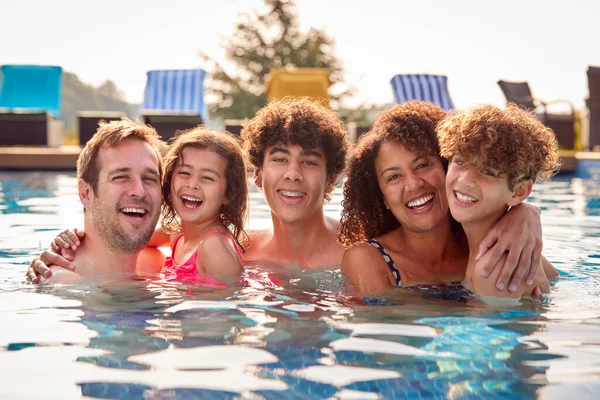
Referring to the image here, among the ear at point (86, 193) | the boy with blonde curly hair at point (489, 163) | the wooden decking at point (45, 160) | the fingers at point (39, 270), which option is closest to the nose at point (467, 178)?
the boy with blonde curly hair at point (489, 163)

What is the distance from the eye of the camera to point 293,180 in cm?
412

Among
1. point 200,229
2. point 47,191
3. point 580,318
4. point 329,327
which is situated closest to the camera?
point 329,327

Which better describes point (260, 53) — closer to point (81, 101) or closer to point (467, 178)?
point (467, 178)

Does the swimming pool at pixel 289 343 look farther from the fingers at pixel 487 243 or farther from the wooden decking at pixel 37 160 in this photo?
the wooden decking at pixel 37 160

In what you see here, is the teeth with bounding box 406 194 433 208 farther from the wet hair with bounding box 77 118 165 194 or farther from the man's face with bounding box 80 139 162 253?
the wet hair with bounding box 77 118 165 194

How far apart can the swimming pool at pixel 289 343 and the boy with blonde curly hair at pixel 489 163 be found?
0.38 m

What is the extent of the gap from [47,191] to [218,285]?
6211 mm

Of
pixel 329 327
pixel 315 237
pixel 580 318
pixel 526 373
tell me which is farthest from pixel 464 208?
pixel 315 237

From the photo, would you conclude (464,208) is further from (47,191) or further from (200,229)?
(47,191)

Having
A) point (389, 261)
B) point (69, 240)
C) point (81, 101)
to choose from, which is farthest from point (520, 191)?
point (81, 101)

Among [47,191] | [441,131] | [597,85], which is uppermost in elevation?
[597,85]

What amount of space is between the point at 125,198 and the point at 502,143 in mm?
1761

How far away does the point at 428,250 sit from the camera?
384 centimetres

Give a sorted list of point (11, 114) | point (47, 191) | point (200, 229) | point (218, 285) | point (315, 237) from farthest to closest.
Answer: point (11, 114)
point (47, 191)
point (315, 237)
point (200, 229)
point (218, 285)
